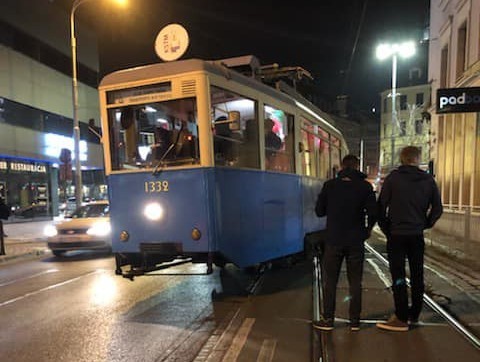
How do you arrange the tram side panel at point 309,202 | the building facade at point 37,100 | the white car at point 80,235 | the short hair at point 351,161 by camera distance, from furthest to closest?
the building facade at point 37,100, the white car at point 80,235, the tram side panel at point 309,202, the short hair at point 351,161

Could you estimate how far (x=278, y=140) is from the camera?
684 centimetres

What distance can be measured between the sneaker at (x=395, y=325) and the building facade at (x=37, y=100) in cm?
1871

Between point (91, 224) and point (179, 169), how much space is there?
6410 mm

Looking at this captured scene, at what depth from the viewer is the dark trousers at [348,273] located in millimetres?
4531

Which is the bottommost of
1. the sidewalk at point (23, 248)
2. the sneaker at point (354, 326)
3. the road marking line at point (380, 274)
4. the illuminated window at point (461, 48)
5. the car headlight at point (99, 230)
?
the sidewalk at point (23, 248)

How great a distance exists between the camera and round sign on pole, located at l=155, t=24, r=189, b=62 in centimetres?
669

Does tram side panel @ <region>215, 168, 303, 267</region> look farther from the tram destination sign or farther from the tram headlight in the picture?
the tram destination sign

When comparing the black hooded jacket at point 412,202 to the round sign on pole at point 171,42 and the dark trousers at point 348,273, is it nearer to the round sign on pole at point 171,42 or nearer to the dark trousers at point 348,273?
the dark trousers at point 348,273

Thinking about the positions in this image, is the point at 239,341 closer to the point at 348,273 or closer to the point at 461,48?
the point at 348,273

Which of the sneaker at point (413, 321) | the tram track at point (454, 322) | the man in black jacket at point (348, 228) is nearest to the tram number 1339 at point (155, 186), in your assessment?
the man in black jacket at point (348, 228)

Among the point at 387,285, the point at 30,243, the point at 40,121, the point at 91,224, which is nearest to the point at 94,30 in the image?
the point at 40,121

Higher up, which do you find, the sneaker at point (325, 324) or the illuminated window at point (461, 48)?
the illuminated window at point (461, 48)

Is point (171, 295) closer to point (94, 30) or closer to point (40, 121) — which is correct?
point (40, 121)

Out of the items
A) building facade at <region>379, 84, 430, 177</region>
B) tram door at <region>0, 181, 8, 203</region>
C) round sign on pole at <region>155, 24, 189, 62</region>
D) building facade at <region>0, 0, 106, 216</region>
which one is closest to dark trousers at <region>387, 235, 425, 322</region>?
round sign on pole at <region>155, 24, 189, 62</region>
